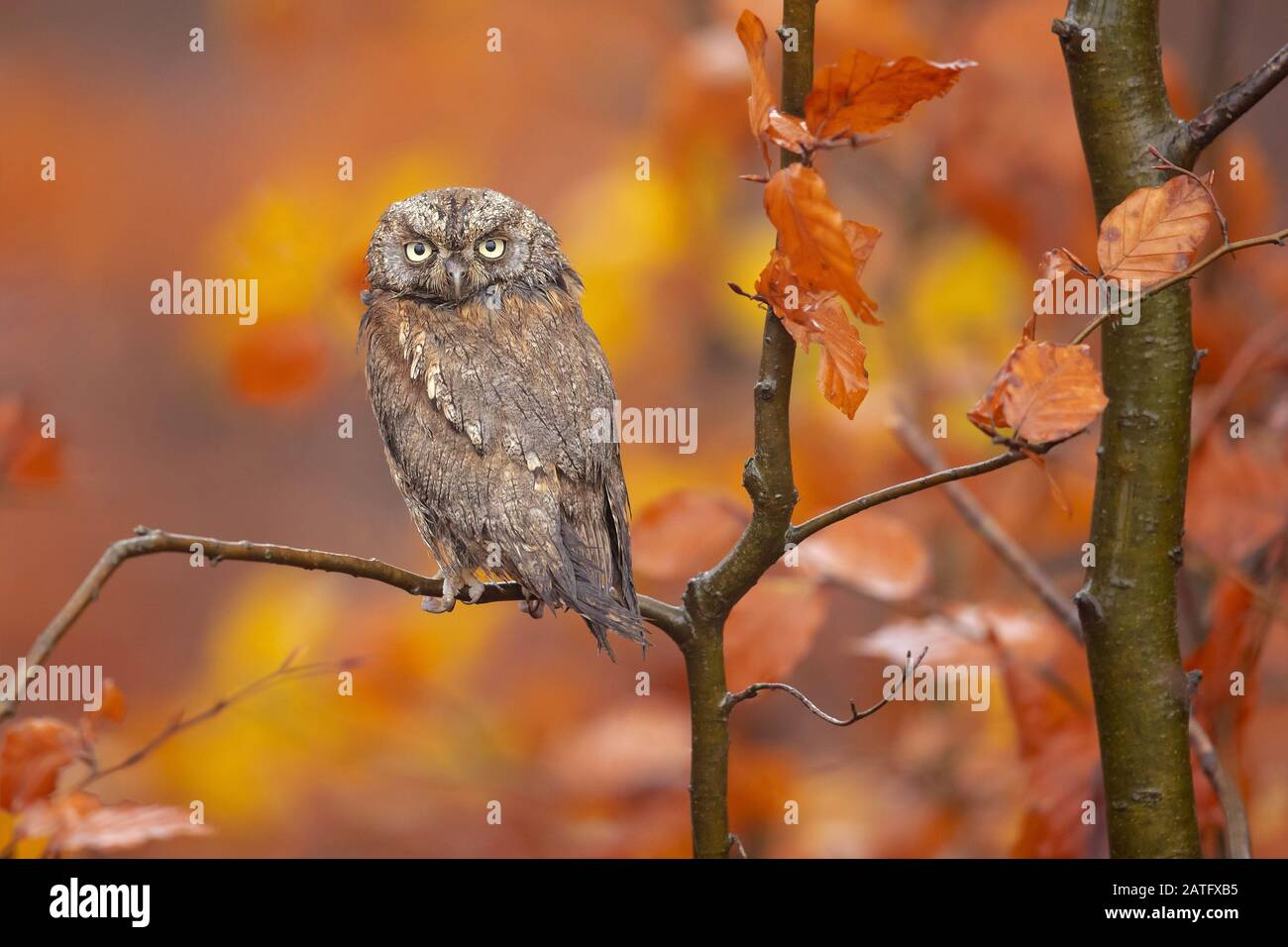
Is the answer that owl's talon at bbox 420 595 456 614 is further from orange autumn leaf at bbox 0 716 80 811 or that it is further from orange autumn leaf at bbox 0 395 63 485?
orange autumn leaf at bbox 0 395 63 485

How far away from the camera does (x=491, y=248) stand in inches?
81.2

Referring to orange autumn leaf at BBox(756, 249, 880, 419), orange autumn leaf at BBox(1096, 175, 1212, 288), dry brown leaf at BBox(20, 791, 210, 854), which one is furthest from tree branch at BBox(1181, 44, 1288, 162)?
dry brown leaf at BBox(20, 791, 210, 854)

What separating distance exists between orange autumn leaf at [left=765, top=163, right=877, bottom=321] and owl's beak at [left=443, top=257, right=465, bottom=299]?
Answer: 37.0 inches

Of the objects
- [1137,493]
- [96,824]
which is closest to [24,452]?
[96,824]

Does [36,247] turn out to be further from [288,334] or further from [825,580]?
[825,580]

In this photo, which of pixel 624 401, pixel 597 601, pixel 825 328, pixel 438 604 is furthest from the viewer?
pixel 624 401

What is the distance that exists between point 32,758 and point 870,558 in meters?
1.46

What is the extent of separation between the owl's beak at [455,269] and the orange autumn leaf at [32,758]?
954mm

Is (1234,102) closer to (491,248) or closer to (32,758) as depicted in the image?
(491,248)

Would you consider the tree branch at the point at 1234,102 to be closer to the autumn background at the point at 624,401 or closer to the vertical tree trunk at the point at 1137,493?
the vertical tree trunk at the point at 1137,493

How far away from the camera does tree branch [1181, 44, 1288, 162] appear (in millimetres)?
1473

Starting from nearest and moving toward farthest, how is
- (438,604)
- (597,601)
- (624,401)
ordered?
(597,601) < (438,604) < (624,401)

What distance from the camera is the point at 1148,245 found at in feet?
4.55

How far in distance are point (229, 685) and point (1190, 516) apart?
291 cm
